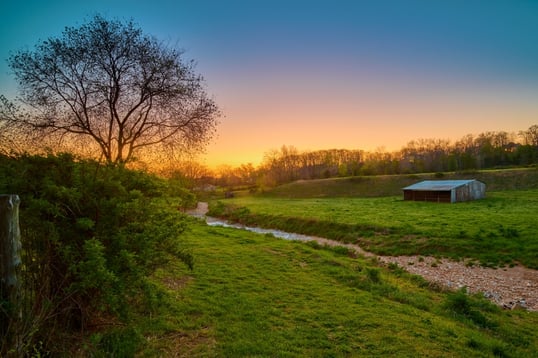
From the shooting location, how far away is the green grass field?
5184 mm

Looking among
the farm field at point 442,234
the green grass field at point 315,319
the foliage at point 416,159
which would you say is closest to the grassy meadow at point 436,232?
the farm field at point 442,234

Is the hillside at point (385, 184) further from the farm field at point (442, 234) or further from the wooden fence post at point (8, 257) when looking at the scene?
the wooden fence post at point (8, 257)

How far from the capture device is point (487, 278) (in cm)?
1205

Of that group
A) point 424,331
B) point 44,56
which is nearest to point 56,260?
point 424,331

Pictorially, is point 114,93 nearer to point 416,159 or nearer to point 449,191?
point 449,191

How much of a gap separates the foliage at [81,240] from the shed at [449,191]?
129 feet

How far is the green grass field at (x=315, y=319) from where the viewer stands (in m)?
5.18

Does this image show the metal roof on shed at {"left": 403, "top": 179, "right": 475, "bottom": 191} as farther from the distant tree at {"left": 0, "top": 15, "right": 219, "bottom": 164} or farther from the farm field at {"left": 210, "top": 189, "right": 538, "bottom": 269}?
the distant tree at {"left": 0, "top": 15, "right": 219, "bottom": 164}

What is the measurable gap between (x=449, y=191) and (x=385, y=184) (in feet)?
85.6

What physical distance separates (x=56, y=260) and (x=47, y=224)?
713mm

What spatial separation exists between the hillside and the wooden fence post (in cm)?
5985

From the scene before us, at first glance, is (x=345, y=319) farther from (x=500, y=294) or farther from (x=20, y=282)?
(x=500, y=294)

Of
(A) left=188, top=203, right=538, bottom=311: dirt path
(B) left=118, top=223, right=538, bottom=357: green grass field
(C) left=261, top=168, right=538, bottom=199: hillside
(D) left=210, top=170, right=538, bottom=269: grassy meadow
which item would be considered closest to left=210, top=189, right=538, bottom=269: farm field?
(D) left=210, top=170, right=538, bottom=269: grassy meadow

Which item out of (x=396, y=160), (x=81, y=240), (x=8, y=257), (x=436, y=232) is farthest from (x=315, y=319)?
(x=396, y=160)
